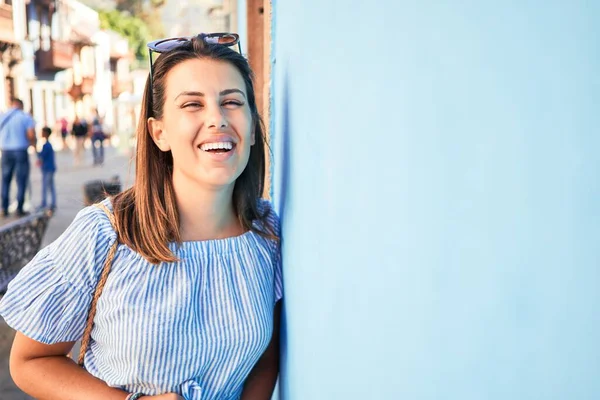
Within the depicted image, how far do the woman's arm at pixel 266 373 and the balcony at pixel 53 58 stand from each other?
94.9 feet

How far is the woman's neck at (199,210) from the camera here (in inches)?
67.2

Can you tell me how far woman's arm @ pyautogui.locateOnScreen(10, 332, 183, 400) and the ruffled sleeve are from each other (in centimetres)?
9

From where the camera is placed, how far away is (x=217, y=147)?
5.30 ft

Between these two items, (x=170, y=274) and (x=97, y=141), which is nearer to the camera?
(x=170, y=274)

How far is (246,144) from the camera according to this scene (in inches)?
66.9

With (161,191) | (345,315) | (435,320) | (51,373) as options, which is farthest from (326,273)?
(51,373)

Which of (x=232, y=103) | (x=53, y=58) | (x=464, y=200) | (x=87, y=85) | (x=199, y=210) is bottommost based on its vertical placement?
(x=199, y=210)

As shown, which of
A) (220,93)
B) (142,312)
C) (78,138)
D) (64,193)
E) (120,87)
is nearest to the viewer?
(142,312)

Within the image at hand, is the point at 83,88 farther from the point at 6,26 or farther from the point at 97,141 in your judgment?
the point at 97,141

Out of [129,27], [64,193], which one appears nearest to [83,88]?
[129,27]

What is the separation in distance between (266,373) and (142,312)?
0.50 metres

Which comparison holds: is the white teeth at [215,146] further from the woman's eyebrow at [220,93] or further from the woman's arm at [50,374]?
the woman's arm at [50,374]

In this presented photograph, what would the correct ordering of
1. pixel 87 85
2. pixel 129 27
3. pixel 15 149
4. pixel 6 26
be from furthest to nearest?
1. pixel 129 27
2. pixel 87 85
3. pixel 6 26
4. pixel 15 149

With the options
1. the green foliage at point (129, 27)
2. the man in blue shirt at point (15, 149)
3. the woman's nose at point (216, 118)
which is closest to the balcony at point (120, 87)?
the green foliage at point (129, 27)
